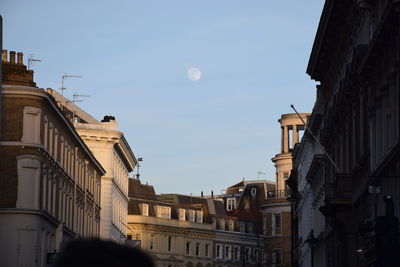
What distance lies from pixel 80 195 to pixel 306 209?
57.6 feet

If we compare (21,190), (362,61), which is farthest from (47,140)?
(362,61)

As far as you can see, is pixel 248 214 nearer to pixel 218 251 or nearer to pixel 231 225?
pixel 231 225

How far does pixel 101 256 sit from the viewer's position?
9.91 feet

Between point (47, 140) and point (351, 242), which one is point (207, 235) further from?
point (351, 242)

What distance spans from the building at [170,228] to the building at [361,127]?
76.6m

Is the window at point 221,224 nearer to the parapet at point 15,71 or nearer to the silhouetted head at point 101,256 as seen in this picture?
the parapet at point 15,71

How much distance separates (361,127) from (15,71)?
2985 cm

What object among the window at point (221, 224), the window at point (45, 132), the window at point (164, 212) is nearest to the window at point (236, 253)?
the window at point (221, 224)

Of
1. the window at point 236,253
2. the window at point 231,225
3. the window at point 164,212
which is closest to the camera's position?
the window at point 164,212

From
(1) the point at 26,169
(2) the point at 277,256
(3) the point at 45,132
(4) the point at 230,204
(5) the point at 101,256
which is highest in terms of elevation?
(4) the point at 230,204

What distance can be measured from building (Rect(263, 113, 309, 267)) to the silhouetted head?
126 meters

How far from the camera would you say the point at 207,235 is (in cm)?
14700

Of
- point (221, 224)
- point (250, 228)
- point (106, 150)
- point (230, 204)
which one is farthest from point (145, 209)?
point (106, 150)

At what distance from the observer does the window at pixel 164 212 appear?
142125 millimetres
